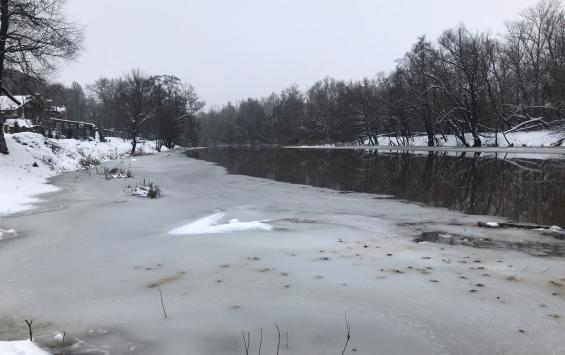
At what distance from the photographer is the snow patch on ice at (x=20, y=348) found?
3.38 m

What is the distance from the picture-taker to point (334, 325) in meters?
4.25

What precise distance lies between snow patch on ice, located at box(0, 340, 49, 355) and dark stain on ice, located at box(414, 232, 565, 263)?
5843 mm

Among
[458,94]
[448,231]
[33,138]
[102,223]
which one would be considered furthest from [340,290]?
[458,94]

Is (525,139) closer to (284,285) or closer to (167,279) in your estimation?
(284,285)

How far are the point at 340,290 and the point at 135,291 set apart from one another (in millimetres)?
2654

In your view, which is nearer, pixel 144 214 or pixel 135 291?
pixel 135 291

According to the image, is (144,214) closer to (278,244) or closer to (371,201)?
(278,244)

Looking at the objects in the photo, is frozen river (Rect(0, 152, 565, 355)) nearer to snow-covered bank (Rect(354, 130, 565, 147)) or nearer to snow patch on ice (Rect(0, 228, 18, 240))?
snow patch on ice (Rect(0, 228, 18, 240))

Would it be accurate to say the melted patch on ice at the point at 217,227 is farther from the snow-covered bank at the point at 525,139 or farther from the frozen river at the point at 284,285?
the snow-covered bank at the point at 525,139

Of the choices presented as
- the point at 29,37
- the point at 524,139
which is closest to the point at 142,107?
the point at 29,37

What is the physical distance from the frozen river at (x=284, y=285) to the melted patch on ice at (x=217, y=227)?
3.8 inches

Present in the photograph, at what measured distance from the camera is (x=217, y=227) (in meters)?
8.95

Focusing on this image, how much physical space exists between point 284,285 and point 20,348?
117 inches

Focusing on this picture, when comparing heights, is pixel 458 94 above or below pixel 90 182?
above
